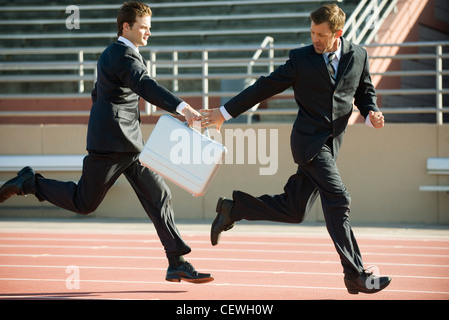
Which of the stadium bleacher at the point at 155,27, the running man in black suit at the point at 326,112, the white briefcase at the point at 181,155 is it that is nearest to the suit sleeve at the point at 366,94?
the running man in black suit at the point at 326,112

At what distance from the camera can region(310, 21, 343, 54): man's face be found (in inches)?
208

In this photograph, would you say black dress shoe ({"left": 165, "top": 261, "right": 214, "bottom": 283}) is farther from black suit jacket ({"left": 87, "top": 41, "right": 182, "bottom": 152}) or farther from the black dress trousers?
black suit jacket ({"left": 87, "top": 41, "right": 182, "bottom": 152})

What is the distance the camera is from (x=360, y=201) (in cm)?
1059

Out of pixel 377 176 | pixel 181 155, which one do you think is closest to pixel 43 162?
pixel 377 176

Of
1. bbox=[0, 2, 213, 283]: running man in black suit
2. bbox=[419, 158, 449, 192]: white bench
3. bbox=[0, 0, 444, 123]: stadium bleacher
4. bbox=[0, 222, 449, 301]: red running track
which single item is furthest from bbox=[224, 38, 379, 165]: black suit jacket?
bbox=[0, 0, 444, 123]: stadium bleacher

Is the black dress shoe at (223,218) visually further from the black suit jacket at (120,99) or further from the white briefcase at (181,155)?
the black suit jacket at (120,99)

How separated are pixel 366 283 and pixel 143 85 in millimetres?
2009

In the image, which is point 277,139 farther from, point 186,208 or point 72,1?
point 72,1

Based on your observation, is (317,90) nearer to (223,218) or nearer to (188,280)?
(223,218)

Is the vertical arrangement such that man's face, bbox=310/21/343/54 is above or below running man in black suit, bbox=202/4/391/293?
above

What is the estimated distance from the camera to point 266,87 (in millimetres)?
5562

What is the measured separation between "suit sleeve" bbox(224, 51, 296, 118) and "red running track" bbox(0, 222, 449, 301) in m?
1.36

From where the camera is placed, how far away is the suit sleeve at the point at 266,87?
5.46 meters

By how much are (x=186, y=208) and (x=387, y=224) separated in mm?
2726
